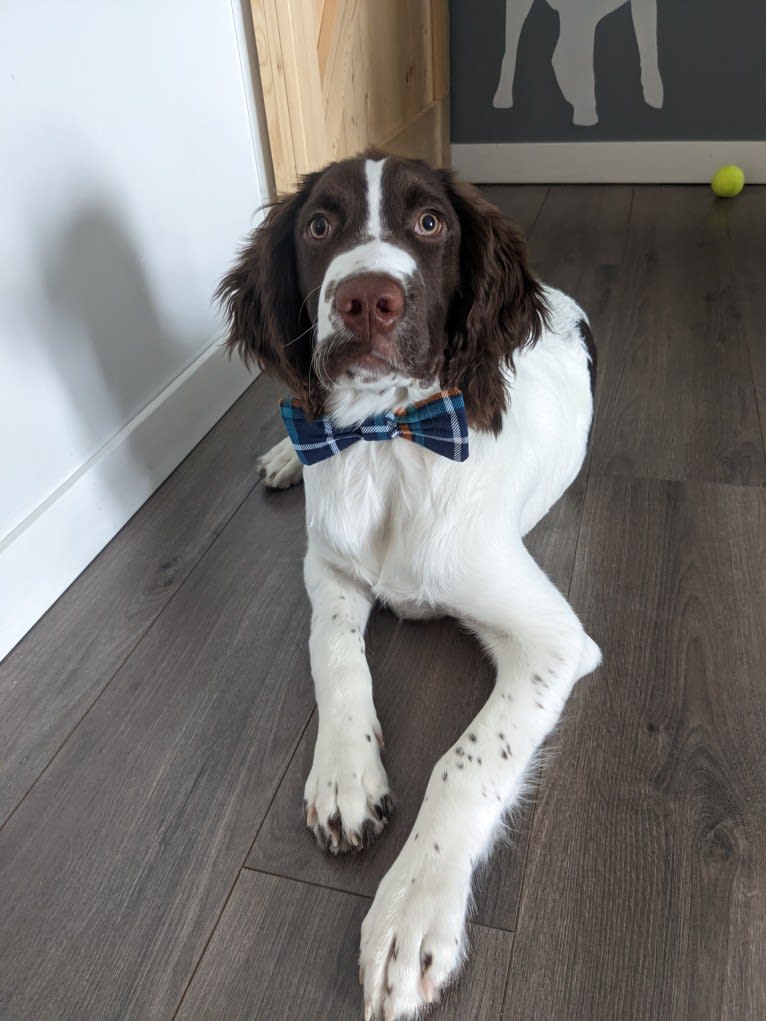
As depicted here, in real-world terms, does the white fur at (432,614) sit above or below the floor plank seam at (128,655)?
above

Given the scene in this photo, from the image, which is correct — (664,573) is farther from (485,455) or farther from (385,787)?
(385,787)

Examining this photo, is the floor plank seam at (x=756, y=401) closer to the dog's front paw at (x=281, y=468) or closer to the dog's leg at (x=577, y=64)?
the dog's front paw at (x=281, y=468)

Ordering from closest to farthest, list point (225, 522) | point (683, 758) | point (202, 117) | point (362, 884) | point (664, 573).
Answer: point (362, 884), point (683, 758), point (664, 573), point (225, 522), point (202, 117)

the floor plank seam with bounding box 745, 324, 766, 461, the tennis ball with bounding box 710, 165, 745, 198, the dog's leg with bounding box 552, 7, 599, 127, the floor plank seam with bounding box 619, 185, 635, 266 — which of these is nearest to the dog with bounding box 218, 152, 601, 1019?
the floor plank seam with bounding box 745, 324, 766, 461

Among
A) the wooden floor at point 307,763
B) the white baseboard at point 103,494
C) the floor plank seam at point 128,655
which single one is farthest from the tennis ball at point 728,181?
the floor plank seam at point 128,655

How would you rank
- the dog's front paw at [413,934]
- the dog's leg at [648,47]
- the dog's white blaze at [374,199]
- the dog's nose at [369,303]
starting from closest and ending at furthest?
the dog's front paw at [413,934], the dog's nose at [369,303], the dog's white blaze at [374,199], the dog's leg at [648,47]

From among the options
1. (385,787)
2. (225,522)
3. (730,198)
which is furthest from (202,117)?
(730,198)

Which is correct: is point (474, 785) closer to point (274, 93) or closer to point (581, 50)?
point (274, 93)

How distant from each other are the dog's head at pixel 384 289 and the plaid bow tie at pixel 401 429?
0.12 ft

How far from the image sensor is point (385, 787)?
4.16 feet

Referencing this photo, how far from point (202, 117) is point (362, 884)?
207 cm

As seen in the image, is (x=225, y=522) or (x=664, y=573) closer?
(x=664, y=573)

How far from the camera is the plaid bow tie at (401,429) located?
1.34m

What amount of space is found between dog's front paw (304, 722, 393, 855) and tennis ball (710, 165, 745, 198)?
12.6ft
